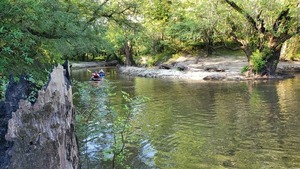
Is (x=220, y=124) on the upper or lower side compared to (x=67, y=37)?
lower

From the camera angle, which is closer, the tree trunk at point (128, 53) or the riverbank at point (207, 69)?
the riverbank at point (207, 69)

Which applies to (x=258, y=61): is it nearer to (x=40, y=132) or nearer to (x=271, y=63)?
(x=271, y=63)

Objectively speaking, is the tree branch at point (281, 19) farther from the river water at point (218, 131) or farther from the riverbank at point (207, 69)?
the river water at point (218, 131)

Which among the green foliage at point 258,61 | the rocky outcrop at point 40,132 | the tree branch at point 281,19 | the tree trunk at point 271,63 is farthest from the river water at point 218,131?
the tree trunk at point 271,63

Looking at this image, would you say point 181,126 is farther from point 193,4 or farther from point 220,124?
point 193,4

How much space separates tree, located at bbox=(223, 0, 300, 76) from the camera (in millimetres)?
22516

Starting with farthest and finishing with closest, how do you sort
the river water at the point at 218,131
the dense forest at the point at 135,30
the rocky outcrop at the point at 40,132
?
the river water at the point at 218,131 → the dense forest at the point at 135,30 → the rocky outcrop at the point at 40,132

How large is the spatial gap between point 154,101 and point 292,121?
7056 millimetres

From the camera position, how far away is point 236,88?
21.1 m

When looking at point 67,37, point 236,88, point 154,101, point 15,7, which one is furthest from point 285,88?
point 15,7

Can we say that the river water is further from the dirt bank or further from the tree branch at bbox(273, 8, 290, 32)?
the dirt bank

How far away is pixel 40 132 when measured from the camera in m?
3.22

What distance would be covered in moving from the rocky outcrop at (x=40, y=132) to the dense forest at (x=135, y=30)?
0.26m

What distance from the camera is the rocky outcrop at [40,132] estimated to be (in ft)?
9.96
